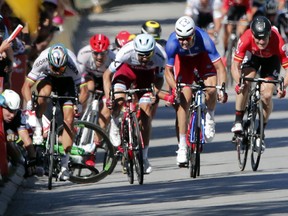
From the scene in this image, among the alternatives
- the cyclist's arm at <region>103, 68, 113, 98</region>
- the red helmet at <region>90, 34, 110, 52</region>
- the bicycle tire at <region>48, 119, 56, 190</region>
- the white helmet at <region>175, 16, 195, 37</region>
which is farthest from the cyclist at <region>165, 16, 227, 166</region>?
the bicycle tire at <region>48, 119, 56, 190</region>

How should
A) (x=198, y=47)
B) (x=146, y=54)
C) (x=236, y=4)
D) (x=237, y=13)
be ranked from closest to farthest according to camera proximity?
(x=146, y=54), (x=198, y=47), (x=237, y=13), (x=236, y=4)

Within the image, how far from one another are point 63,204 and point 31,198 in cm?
94

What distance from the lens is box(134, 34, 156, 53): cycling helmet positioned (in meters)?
19.6

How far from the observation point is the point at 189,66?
21219 mm

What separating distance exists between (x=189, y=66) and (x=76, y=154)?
6.29ft

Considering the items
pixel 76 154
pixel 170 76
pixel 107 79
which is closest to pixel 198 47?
pixel 170 76

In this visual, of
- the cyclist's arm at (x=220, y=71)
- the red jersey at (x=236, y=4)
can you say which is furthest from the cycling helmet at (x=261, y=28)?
the red jersey at (x=236, y=4)

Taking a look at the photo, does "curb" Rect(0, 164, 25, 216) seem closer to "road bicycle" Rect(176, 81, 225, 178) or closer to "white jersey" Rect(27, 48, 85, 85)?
"white jersey" Rect(27, 48, 85, 85)

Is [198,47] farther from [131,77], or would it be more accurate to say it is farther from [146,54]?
[146,54]

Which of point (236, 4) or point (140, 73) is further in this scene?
point (236, 4)

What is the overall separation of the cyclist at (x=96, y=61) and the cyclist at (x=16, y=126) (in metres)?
2.69

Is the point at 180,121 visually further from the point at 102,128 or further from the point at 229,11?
the point at 229,11

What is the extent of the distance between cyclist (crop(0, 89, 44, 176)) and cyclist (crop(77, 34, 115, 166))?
2686 millimetres

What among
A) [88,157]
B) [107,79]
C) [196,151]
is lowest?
[88,157]
